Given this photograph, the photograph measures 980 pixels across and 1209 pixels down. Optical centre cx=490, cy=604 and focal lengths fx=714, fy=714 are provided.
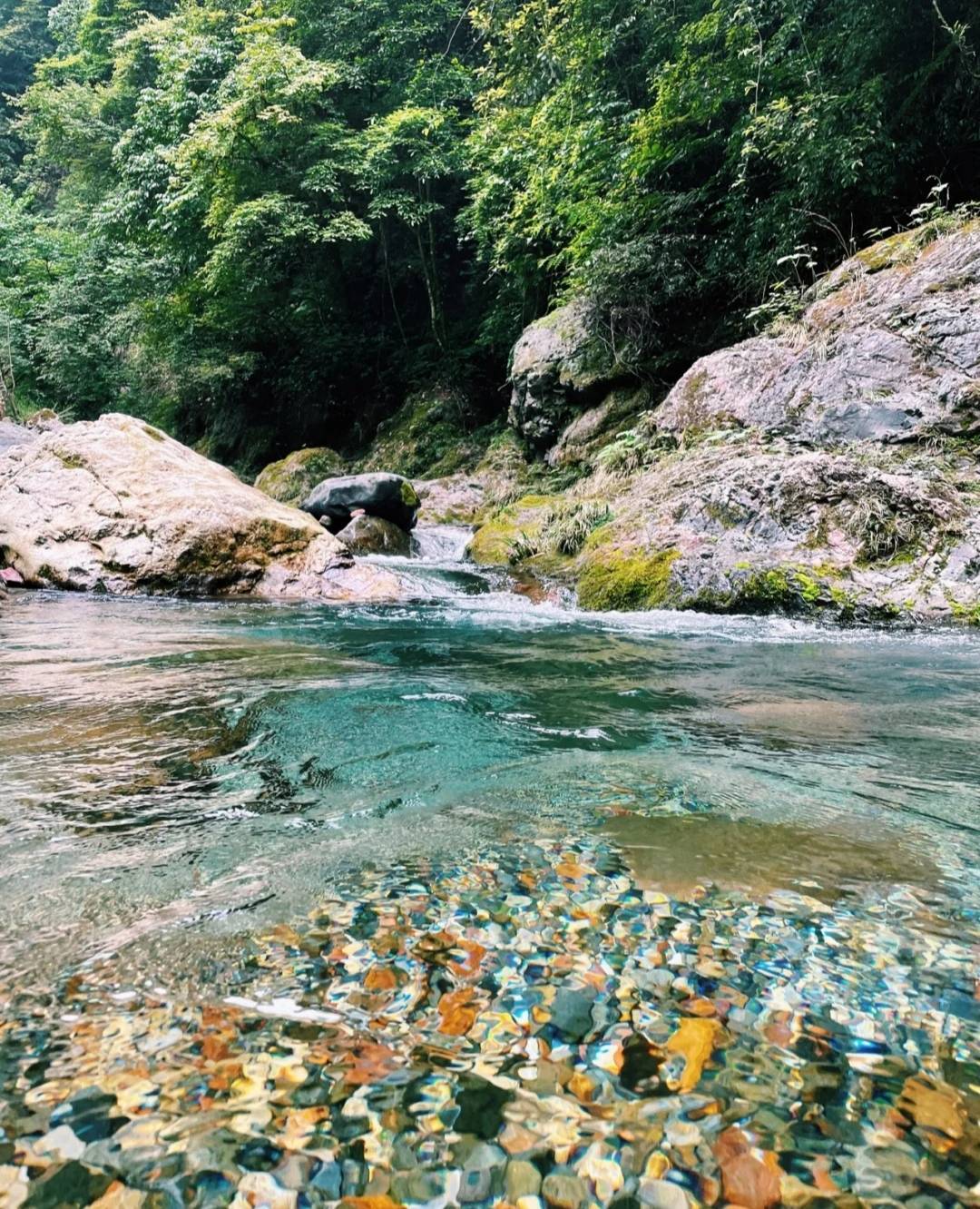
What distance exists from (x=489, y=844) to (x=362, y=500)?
9816 millimetres

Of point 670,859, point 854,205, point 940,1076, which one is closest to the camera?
point 940,1076

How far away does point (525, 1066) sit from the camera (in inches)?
41.3

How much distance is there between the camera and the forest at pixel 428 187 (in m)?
8.84

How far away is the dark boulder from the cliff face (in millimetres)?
2468

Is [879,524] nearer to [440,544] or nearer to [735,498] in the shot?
[735,498]

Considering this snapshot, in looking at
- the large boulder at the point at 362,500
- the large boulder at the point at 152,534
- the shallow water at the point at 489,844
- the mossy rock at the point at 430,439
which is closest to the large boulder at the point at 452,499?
the mossy rock at the point at 430,439

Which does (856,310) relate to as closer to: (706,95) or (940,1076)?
(706,95)

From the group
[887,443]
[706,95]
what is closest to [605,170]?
[706,95]

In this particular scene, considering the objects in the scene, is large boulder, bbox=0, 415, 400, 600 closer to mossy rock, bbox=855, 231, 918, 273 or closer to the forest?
the forest

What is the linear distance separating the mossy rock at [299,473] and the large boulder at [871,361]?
32.0 feet

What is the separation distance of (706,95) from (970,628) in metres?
8.36

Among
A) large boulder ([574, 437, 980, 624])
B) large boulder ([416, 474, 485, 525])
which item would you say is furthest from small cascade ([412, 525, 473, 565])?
large boulder ([574, 437, 980, 624])

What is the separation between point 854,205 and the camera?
9461 millimetres

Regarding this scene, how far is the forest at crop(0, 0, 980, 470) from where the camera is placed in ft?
29.0
